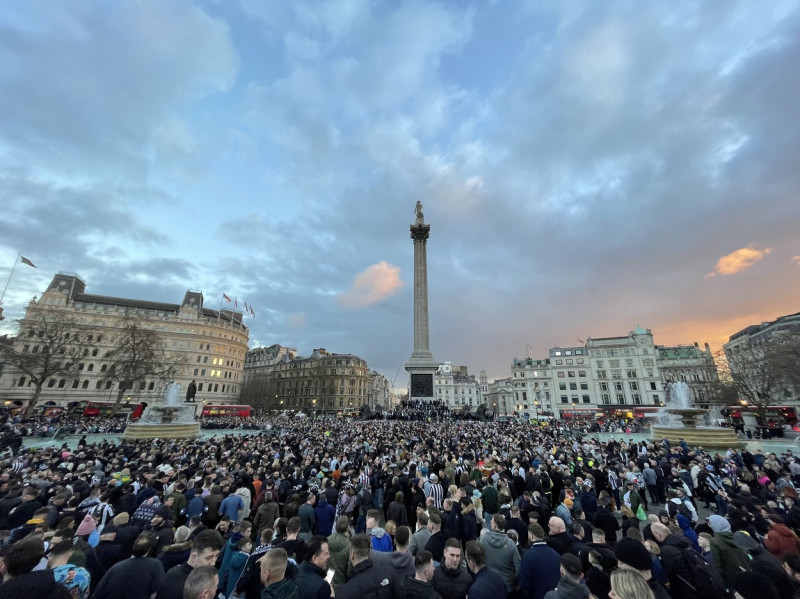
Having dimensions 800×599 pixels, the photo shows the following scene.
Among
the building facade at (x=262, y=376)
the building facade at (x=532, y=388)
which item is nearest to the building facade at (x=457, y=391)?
the building facade at (x=532, y=388)

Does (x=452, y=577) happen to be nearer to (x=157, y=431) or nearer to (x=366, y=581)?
(x=366, y=581)

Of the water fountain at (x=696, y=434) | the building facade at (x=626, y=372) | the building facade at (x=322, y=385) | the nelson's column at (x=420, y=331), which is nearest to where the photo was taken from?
the water fountain at (x=696, y=434)

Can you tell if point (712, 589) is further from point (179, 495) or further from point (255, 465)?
point (255, 465)

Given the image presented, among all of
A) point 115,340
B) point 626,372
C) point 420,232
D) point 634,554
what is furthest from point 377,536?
point 115,340

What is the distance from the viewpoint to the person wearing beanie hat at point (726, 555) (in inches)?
214

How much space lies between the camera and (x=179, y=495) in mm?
9023

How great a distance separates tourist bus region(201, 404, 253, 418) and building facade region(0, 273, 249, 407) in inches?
929

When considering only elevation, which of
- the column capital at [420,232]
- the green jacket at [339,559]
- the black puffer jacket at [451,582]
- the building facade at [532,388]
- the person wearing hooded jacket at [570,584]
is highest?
the column capital at [420,232]

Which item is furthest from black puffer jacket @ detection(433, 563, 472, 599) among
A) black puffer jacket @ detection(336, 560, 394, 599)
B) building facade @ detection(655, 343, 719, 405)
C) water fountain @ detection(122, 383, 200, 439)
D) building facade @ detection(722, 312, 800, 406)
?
building facade @ detection(655, 343, 719, 405)

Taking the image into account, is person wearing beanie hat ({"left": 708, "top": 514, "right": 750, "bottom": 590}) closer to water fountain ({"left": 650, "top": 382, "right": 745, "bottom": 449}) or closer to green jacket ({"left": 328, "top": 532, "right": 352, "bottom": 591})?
green jacket ({"left": 328, "top": 532, "right": 352, "bottom": 591})

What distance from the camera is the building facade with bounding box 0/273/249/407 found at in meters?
63.7

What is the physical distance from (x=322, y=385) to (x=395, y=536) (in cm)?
9286

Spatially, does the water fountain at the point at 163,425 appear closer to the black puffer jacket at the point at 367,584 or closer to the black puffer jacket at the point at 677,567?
the black puffer jacket at the point at 367,584

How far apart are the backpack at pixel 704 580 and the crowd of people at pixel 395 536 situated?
0.6 inches
